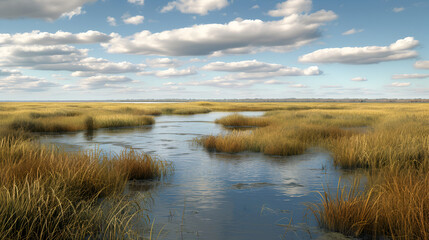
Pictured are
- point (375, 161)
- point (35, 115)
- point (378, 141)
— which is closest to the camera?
point (375, 161)

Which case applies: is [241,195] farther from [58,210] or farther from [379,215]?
[58,210]

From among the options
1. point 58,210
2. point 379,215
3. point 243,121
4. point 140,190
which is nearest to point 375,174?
point 379,215

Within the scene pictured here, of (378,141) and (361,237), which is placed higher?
(378,141)

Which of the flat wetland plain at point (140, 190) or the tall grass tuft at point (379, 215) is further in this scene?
the tall grass tuft at point (379, 215)

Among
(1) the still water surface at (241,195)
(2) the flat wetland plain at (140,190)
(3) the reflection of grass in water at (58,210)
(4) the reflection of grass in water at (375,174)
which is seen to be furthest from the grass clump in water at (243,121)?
(3) the reflection of grass in water at (58,210)

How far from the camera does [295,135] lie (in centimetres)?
1977

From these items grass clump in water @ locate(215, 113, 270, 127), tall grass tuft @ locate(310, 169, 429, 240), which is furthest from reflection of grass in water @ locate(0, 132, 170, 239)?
grass clump in water @ locate(215, 113, 270, 127)

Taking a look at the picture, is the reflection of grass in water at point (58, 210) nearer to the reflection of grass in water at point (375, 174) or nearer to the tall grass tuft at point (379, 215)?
the tall grass tuft at point (379, 215)

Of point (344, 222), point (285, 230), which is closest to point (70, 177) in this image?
point (285, 230)

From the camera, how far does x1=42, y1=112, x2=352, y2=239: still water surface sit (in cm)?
657

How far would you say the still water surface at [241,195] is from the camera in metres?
6.57

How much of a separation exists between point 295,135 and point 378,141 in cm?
633

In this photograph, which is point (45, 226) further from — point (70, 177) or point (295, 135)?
point (295, 135)

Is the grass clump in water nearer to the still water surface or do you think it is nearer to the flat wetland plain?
the flat wetland plain
